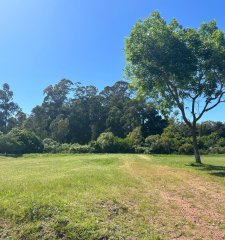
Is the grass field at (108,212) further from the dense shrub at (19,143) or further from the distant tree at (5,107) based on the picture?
the distant tree at (5,107)

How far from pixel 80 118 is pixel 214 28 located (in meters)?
51.0

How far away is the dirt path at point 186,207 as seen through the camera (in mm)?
7368

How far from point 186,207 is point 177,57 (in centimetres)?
1418

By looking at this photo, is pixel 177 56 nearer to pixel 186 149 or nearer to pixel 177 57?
pixel 177 57

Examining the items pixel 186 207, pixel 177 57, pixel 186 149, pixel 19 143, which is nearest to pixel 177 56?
pixel 177 57

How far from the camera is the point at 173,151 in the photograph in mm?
44938

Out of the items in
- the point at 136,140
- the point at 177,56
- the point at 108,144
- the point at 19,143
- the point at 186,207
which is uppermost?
the point at 177,56

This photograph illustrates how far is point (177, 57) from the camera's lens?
72.4 ft

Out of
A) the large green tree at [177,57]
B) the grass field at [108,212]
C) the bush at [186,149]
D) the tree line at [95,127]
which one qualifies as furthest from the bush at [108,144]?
the grass field at [108,212]

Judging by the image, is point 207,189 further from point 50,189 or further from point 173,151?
point 173,151

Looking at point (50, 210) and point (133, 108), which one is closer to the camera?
point (50, 210)

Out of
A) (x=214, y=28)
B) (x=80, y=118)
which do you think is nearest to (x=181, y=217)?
(x=214, y=28)

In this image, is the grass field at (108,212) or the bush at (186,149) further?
the bush at (186,149)

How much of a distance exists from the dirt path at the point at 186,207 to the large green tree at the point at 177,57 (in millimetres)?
9158
